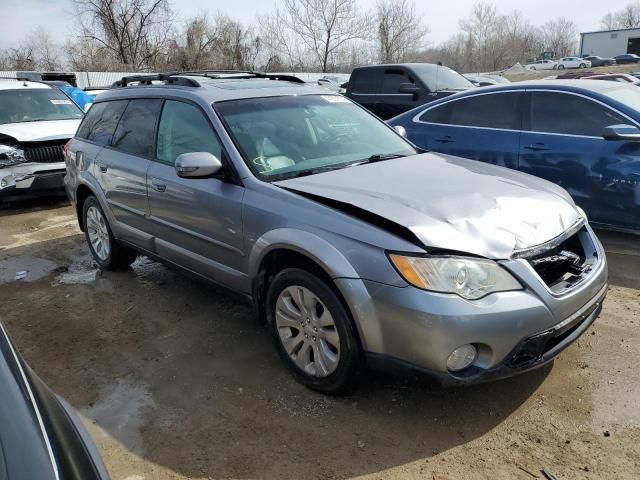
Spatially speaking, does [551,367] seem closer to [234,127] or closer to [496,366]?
[496,366]

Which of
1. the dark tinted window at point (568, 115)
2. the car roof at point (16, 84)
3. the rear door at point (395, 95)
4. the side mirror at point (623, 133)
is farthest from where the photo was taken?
the rear door at point (395, 95)

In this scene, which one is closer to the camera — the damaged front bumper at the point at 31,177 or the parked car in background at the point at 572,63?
the damaged front bumper at the point at 31,177

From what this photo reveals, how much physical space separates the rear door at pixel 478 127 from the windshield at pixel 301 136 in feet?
6.43

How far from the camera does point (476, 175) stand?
3.57 m

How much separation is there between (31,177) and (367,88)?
605cm

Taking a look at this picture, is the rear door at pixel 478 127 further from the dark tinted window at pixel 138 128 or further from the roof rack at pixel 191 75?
the dark tinted window at pixel 138 128

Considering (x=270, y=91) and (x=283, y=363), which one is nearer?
(x=283, y=363)

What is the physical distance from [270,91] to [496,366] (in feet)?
8.38

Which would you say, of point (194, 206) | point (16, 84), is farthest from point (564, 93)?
point (16, 84)

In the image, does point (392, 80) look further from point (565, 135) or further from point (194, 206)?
point (194, 206)

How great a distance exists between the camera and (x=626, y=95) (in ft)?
17.8

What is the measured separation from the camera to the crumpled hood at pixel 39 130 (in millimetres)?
8148

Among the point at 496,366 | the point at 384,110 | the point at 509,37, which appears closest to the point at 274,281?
the point at 496,366

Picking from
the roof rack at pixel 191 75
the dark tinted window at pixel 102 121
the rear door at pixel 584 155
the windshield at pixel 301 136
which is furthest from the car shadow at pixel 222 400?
the rear door at pixel 584 155
